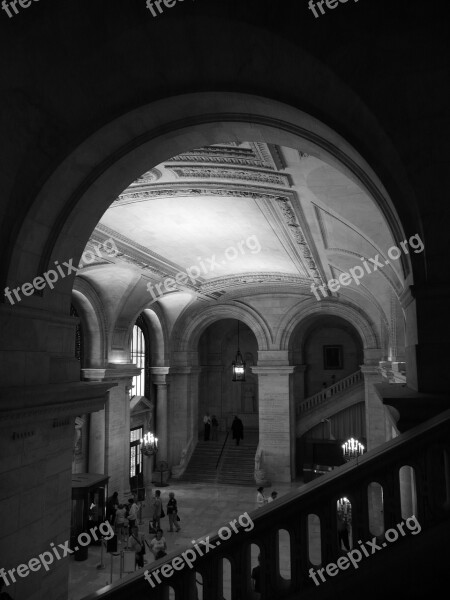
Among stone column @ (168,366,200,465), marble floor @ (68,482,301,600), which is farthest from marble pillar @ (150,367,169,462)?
marble floor @ (68,482,301,600)

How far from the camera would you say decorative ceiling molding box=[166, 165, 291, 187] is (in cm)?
748

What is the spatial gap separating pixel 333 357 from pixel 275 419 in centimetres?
607

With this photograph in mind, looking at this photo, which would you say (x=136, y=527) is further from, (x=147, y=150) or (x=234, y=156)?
(x=147, y=150)

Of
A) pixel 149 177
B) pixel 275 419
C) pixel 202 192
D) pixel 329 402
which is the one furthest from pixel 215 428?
pixel 149 177

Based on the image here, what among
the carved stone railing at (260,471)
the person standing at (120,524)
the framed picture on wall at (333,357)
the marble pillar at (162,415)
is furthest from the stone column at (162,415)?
the person standing at (120,524)

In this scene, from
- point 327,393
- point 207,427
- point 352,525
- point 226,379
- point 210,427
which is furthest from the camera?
point 226,379

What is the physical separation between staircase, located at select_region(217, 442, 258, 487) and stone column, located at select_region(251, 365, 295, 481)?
2.76 ft

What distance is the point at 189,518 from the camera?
15.6 metres

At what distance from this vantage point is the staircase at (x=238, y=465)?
20484 mm

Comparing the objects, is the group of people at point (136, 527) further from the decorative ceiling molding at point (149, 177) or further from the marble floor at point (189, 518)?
the decorative ceiling molding at point (149, 177)

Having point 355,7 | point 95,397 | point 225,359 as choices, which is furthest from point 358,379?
point 355,7

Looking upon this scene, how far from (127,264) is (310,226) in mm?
5595

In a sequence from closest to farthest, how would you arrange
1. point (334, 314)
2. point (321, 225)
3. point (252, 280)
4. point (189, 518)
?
point (321, 225) → point (189, 518) → point (252, 280) → point (334, 314)

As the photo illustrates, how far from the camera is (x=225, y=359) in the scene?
26641 mm
